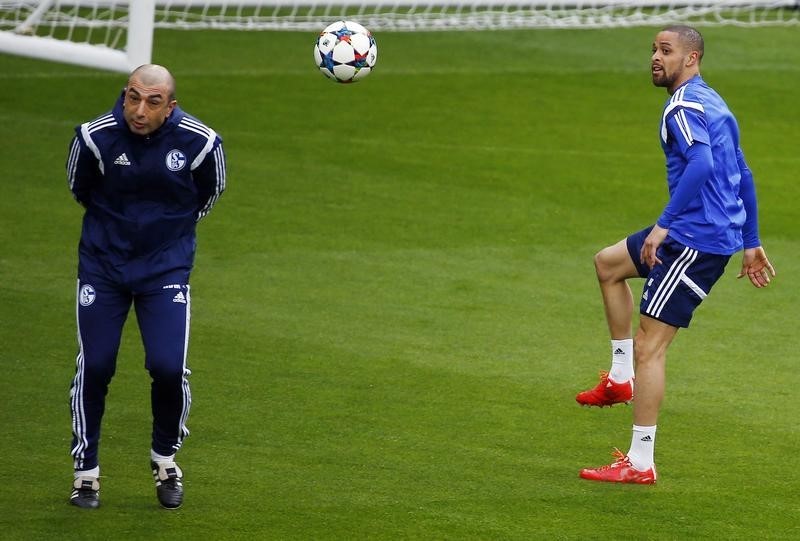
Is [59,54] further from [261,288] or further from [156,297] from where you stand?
[156,297]

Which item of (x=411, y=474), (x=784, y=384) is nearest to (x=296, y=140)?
(x=784, y=384)

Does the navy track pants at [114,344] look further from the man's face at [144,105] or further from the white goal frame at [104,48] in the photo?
the white goal frame at [104,48]

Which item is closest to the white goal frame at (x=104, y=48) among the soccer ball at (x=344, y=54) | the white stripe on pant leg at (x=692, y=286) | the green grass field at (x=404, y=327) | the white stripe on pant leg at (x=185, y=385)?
the green grass field at (x=404, y=327)

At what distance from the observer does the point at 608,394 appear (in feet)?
26.3

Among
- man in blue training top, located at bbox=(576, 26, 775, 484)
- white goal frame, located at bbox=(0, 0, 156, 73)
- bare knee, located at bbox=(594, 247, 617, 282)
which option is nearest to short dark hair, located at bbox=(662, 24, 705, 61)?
man in blue training top, located at bbox=(576, 26, 775, 484)

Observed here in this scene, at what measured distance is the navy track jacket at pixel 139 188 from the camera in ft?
20.8

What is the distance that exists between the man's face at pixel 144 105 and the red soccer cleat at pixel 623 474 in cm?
278

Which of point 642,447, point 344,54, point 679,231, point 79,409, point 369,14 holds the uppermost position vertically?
point 369,14

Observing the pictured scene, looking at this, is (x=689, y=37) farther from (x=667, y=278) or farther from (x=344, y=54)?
(x=344, y=54)

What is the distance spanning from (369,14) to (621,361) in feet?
39.7

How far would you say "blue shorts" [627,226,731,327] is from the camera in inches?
283

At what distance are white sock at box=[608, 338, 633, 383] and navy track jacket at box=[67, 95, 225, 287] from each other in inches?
100

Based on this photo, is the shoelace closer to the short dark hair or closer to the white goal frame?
the short dark hair

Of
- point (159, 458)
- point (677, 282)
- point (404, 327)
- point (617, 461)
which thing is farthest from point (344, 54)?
point (159, 458)
